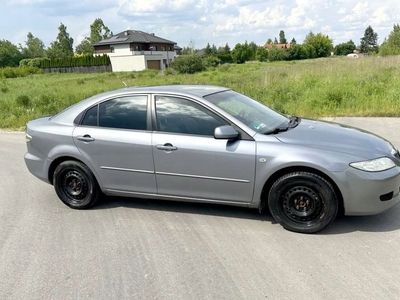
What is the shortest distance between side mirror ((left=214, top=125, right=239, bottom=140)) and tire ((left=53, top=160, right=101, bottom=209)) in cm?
181

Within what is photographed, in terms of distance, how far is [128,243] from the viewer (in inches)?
139

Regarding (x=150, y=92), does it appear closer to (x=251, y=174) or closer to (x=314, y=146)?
(x=251, y=174)

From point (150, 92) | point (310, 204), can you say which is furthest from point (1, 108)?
point (310, 204)

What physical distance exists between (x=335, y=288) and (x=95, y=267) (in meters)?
2.07

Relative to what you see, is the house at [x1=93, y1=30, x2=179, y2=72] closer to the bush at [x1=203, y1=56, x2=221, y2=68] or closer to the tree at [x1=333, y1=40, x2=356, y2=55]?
the bush at [x1=203, y1=56, x2=221, y2=68]

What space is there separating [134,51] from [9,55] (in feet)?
130

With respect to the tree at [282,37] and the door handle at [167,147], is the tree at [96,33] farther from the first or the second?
the door handle at [167,147]

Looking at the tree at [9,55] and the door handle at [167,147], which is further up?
the tree at [9,55]

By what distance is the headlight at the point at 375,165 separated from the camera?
10.9 ft

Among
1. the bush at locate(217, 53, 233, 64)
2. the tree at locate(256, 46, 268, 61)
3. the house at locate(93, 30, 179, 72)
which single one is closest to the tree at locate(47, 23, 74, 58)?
the house at locate(93, 30, 179, 72)

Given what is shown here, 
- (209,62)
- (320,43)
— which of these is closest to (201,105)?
(209,62)

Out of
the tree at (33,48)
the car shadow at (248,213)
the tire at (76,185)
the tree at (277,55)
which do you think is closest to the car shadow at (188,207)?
the car shadow at (248,213)

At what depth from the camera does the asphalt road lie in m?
2.73

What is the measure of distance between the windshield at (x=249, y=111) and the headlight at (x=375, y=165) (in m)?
1.00
